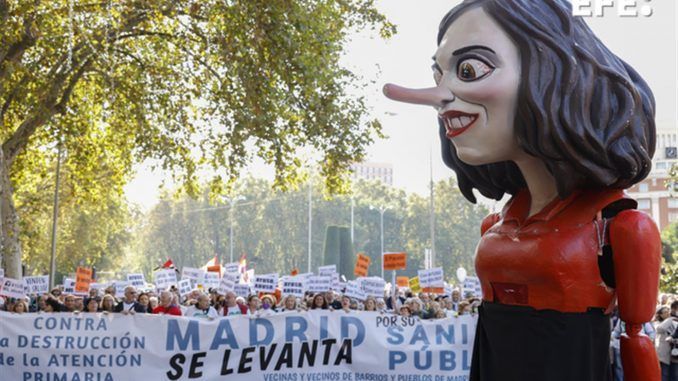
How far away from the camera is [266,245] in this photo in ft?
294

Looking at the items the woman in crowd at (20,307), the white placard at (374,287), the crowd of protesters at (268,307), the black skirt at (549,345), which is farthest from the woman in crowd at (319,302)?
the black skirt at (549,345)

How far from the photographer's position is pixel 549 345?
11.9 ft

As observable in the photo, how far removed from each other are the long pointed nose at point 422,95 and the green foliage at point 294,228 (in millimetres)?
81755

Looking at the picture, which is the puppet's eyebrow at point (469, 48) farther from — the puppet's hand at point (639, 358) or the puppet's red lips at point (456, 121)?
the puppet's hand at point (639, 358)

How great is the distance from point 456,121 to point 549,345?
0.96 m

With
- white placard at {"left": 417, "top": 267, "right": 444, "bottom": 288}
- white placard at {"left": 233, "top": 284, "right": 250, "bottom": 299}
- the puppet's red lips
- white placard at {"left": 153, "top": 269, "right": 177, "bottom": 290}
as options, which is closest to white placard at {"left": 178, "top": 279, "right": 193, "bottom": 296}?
white placard at {"left": 233, "top": 284, "right": 250, "bottom": 299}

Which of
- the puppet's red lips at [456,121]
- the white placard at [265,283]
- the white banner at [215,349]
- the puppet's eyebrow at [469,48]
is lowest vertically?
the white banner at [215,349]

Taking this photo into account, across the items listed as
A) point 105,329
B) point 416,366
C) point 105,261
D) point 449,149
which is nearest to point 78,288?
point 105,329

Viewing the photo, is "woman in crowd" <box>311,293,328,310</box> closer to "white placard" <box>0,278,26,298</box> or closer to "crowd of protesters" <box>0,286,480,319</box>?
"crowd of protesters" <box>0,286,480,319</box>

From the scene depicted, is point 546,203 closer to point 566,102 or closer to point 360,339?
point 566,102

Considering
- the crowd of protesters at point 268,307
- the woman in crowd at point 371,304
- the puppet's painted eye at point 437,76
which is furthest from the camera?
the woman in crowd at point 371,304

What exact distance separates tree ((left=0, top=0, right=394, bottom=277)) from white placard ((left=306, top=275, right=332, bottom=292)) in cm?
296

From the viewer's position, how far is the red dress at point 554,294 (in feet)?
11.7

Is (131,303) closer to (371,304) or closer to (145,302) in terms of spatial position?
(145,302)
